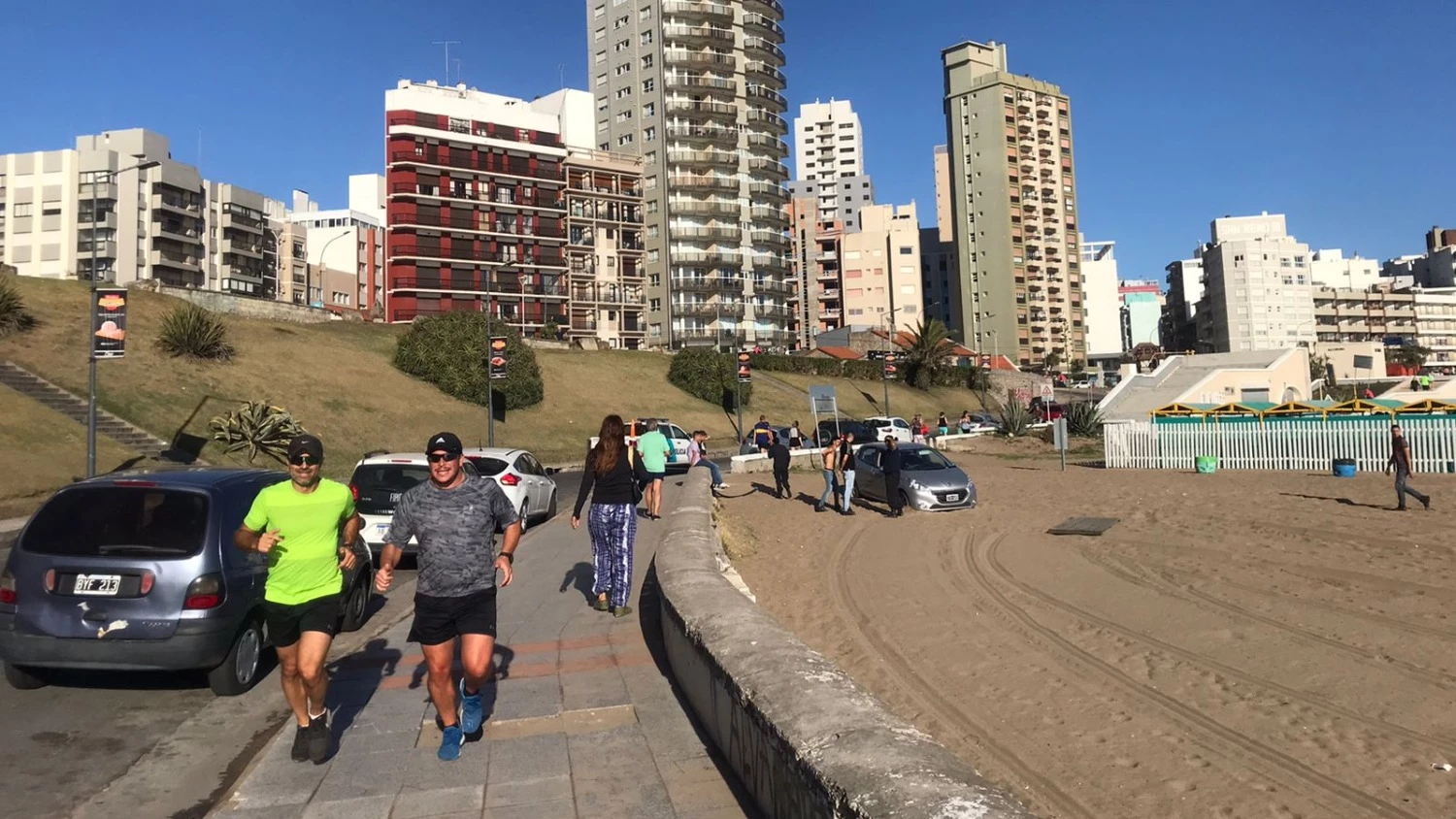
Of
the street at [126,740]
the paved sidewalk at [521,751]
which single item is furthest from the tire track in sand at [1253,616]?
the street at [126,740]

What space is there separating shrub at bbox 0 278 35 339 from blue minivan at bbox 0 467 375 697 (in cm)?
3552

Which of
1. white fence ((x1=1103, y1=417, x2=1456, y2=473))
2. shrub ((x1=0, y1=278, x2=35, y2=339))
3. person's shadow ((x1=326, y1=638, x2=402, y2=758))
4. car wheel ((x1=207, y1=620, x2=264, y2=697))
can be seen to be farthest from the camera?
shrub ((x1=0, y1=278, x2=35, y2=339))

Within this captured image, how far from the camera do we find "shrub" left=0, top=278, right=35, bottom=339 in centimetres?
3412

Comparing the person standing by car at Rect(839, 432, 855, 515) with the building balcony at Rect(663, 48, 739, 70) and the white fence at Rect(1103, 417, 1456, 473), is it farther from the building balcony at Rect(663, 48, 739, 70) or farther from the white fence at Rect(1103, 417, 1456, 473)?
the building balcony at Rect(663, 48, 739, 70)

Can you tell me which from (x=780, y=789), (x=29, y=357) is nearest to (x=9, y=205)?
(x=29, y=357)

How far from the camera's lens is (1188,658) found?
7.47 m

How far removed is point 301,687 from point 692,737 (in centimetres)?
202

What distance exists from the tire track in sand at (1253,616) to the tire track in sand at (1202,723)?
119 centimetres

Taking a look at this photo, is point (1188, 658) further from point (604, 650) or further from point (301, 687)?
point (301, 687)

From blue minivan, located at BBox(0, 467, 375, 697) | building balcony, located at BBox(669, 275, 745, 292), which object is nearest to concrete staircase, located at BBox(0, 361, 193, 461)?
blue minivan, located at BBox(0, 467, 375, 697)

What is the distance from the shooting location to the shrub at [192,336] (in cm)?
3691

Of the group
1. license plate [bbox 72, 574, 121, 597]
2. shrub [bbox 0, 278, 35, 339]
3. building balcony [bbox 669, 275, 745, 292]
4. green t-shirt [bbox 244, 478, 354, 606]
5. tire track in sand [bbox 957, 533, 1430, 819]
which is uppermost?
building balcony [bbox 669, 275, 745, 292]

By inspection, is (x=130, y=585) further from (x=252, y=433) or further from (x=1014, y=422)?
(x=1014, y=422)

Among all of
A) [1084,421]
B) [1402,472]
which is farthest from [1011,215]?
[1402,472]
